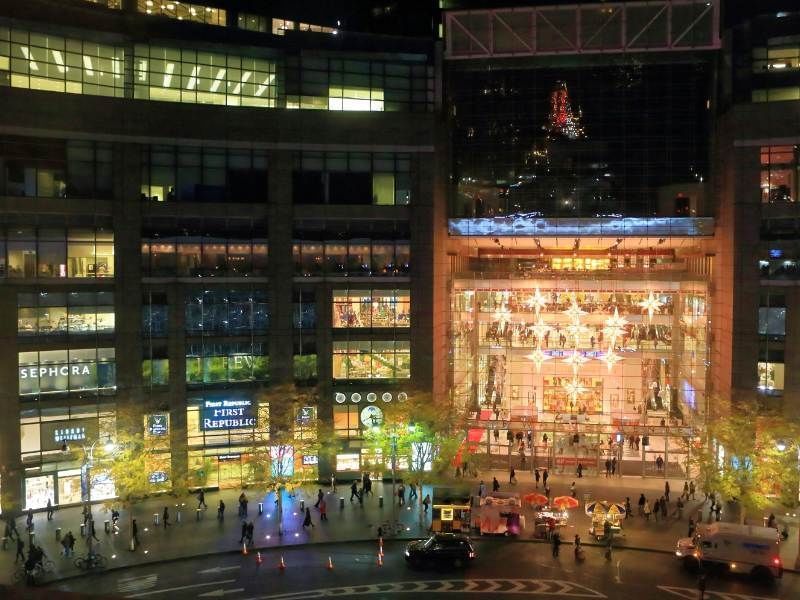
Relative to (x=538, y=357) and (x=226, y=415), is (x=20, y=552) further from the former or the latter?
(x=538, y=357)

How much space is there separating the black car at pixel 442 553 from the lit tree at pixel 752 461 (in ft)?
44.8

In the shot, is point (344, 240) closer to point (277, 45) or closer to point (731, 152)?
point (277, 45)

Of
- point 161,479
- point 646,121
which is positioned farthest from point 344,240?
point 646,121

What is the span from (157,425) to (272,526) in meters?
12.0

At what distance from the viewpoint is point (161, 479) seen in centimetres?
4525

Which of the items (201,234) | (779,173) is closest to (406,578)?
(201,234)

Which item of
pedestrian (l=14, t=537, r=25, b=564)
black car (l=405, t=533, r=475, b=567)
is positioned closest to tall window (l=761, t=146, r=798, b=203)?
black car (l=405, t=533, r=475, b=567)

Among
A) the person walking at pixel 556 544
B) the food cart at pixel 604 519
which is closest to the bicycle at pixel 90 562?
the person walking at pixel 556 544

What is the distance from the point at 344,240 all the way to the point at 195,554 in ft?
73.7

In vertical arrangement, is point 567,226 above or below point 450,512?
above

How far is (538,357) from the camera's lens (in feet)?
168

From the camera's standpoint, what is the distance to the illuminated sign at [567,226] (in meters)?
51.9

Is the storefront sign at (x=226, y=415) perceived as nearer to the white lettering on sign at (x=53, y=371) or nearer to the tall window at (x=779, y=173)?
the white lettering on sign at (x=53, y=371)

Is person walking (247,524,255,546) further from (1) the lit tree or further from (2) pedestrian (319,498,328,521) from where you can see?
(1) the lit tree
